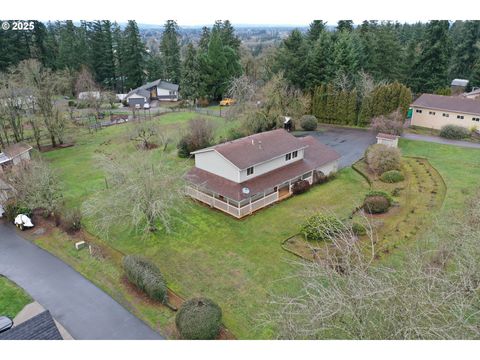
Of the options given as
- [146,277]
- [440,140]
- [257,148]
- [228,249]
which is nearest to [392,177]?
[257,148]

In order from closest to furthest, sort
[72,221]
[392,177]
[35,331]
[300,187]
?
[35,331] → [72,221] → [300,187] → [392,177]

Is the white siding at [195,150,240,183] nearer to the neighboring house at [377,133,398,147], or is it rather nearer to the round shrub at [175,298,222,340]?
the round shrub at [175,298,222,340]

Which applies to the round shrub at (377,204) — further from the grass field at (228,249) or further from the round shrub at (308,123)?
the round shrub at (308,123)

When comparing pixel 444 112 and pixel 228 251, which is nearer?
pixel 228 251

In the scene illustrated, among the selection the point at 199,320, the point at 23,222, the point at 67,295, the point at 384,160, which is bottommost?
the point at 67,295

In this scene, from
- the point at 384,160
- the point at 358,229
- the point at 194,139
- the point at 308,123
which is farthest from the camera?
the point at 308,123

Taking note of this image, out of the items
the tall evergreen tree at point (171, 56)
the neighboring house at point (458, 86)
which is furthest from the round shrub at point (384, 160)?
the tall evergreen tree at point (171, 56)

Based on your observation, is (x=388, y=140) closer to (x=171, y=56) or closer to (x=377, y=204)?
(x=377, y=204)
